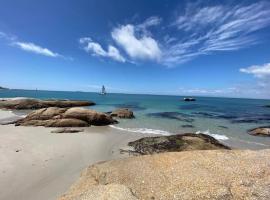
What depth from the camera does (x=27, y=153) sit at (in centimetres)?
1073

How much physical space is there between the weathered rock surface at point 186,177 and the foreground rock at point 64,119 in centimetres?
1213

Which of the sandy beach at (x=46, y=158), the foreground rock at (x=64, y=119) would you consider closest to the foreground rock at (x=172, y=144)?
the sandy beach at (x=46, y=158)

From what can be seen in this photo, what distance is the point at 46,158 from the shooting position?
10.1m

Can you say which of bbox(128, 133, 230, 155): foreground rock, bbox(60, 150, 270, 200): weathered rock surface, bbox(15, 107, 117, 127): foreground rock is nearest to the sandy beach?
bbox(128, 133, 230, 155): foreground rock

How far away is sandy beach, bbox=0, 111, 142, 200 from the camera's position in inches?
283

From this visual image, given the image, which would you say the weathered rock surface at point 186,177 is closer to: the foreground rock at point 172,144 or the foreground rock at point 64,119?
the foreground rock at point 172,144

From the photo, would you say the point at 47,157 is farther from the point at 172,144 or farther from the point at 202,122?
the point at 202,122

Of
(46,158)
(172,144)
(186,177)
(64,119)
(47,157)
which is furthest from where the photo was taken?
(64,119)

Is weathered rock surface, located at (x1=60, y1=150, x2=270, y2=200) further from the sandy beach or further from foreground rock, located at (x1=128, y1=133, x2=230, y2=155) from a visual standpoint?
foreground rock, located at (x1=128, y1=133, x2=230, y2=155)

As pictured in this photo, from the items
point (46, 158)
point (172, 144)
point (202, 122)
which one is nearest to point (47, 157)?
point (46, 158)

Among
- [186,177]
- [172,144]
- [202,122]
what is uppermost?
[186,177]

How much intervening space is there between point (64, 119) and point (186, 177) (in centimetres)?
1568

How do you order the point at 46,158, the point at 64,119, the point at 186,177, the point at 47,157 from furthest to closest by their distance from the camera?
the point at 64,119 → the point at 47,157 → the point at 46,158 → the point at 186,177

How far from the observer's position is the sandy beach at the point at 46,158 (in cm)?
718
